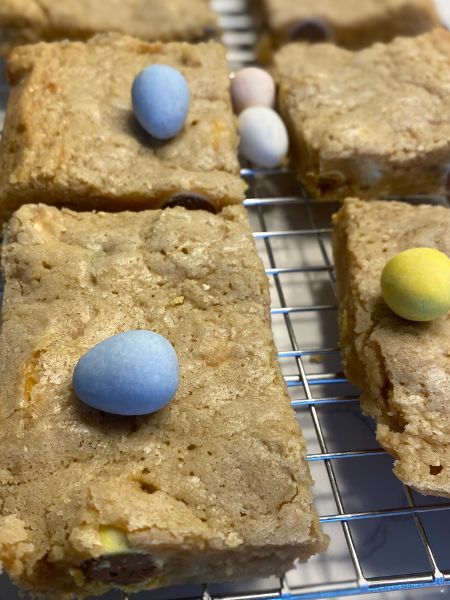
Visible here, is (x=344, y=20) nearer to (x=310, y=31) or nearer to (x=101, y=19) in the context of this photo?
(x=310, y=31)

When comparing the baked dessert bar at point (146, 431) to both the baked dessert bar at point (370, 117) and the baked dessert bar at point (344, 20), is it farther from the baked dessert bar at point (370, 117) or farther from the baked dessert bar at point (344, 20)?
the baked dessert bar at point (344, 20)

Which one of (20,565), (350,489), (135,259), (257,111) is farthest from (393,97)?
(20,565)

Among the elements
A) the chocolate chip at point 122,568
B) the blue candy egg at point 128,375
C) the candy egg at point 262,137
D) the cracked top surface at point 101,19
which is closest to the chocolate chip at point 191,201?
the candy egg at point 262,137

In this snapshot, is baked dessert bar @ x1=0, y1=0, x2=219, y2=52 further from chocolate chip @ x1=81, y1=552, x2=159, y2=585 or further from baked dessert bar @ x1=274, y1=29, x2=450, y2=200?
chocolate chip @ x1=81, y1=552, x2=159, y2=585

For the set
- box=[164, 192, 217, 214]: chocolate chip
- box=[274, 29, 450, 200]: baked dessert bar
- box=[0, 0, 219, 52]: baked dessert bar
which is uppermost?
box=[0, 0, 219, 52]: baked dessert bar

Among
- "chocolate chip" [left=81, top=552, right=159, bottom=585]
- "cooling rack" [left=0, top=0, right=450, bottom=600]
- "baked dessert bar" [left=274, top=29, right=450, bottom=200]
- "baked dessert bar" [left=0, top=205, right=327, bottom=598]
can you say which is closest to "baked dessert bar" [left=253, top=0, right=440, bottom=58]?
"baked dessert bar" [left=274, top=29, right=450, bottom=200]

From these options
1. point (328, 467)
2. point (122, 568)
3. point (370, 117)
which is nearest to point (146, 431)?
point (122, 568)

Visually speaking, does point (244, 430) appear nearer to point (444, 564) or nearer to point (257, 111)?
point (444, 564)
